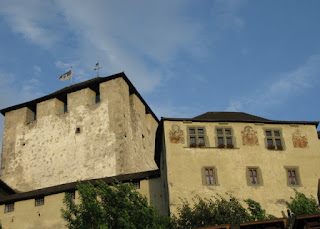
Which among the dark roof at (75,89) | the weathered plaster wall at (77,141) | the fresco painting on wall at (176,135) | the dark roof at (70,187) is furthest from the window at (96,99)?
the fresco painting on wall at (176,135)

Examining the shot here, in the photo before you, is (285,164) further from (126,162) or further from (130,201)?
(126,162)

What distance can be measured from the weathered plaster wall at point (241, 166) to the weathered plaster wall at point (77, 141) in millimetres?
12550

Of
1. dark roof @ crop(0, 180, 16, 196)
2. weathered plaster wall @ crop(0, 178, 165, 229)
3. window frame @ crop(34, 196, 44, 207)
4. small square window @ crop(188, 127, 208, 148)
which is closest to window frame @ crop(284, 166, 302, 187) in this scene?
small square window @ crop(188, 127, 208, 148)

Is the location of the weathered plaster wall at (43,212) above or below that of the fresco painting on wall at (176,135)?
below

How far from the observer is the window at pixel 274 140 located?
34250 mm

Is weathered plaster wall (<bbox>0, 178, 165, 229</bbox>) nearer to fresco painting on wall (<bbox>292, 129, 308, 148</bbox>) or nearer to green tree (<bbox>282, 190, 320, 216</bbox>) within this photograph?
green tree (<bbox>282, 190, 320, 216</bbox>)

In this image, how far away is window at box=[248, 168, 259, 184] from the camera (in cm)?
3288

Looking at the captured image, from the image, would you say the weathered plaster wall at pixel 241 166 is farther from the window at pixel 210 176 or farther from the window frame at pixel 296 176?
the window at pixel 210 176

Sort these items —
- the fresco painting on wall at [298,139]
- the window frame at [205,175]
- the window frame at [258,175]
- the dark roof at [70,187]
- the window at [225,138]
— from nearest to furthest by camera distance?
the window frame at [205,175] → the window frame at [258,175] → the window at [225,138] → the fresco painting on wall at [298,139] → the dark roof at [70,187]

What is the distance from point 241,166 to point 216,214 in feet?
19.1

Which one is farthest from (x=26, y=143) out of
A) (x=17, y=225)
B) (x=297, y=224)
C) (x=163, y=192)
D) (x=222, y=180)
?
(x=297, y=224)

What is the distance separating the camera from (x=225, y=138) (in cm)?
3434

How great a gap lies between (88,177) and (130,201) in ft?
58.4

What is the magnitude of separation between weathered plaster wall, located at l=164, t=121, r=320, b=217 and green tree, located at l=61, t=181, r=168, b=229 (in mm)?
3769
